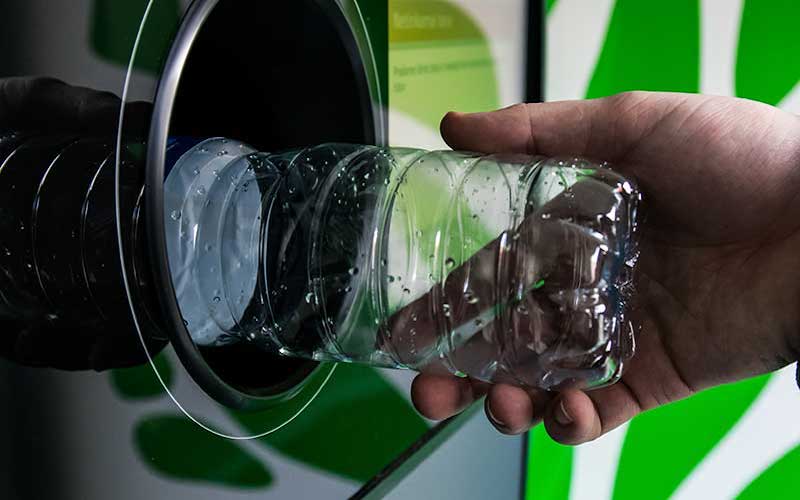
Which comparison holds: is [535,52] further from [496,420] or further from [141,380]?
[141,380]

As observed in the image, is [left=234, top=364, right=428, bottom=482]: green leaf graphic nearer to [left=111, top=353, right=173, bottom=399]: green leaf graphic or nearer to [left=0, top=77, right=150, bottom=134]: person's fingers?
[left=111, top=353, right=173, bottom=399]: green leaf graphic

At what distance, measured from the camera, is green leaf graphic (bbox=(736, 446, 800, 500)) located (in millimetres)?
1554

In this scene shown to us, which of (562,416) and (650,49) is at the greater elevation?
(650,49)

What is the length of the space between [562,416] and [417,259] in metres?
0.20

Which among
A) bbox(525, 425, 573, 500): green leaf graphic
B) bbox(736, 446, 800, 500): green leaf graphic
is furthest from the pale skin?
bbox(736, 446, 800, 500): green leaf graphic

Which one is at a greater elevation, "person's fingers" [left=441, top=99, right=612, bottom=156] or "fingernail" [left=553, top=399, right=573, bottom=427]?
"person's fingers" [left=441, top=99, right=612, bottom=156]

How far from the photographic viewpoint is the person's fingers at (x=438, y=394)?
78cm

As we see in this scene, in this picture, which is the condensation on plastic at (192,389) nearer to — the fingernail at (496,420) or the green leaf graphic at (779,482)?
the fingernail at (496,420)

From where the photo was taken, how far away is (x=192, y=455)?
1.92 feet

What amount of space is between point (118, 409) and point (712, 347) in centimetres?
57

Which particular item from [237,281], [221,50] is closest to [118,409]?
[237,281]

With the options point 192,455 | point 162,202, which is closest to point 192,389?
point 192,455

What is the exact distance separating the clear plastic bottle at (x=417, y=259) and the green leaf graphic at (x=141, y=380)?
0.08 metres

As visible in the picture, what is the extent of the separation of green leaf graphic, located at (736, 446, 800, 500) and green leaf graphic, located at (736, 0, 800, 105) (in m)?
0.72
